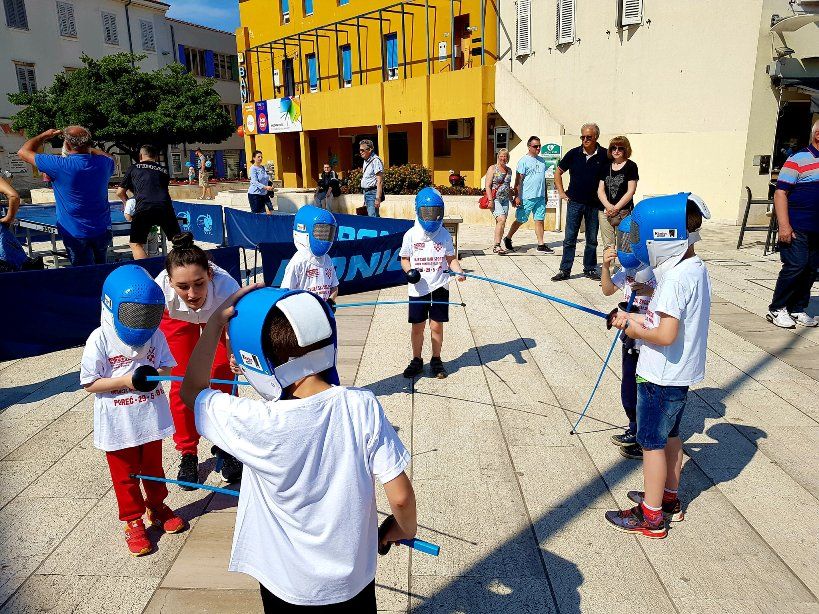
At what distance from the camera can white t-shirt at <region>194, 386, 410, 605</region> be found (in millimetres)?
1740

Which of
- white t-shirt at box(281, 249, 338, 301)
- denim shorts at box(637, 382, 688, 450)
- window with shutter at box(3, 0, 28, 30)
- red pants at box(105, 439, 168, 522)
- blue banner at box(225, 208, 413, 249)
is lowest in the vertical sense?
red pants at box(105, 439, 168, 522)

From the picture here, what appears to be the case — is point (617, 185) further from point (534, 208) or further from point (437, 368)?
point (437, 368)

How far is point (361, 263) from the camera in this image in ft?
29.6

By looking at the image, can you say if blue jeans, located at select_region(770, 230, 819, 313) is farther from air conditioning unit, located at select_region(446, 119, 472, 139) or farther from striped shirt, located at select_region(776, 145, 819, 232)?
air conditioning unit, located at select_region(446, 119, 472, 139)

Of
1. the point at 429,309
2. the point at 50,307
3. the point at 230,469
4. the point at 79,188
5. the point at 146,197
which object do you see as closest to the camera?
the point at 230,469

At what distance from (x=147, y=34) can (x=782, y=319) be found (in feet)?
163

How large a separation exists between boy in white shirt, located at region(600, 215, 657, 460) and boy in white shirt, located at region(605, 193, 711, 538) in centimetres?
31

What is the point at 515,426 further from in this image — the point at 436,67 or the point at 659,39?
the point at 436,67

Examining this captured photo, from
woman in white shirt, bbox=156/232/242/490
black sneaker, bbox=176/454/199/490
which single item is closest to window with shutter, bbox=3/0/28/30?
Result: woman in white shirt, bbox=156/232/242/490

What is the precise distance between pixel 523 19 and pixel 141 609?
2025 centimetres

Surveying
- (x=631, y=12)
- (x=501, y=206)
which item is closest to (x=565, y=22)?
(x=631, y=12)

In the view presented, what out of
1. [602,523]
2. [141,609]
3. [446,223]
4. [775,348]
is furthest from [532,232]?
[141,609]

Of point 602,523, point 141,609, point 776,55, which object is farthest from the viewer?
point 776,55

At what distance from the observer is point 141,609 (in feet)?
9.73
